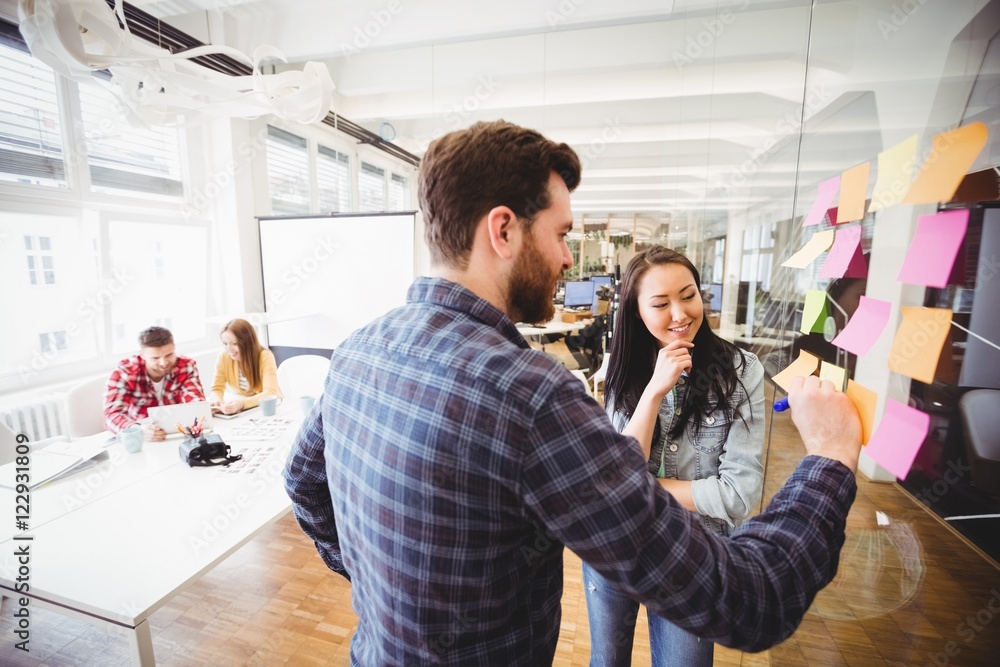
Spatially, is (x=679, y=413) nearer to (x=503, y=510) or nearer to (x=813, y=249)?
(x=813, y=249)

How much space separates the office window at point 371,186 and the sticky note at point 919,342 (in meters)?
7.15

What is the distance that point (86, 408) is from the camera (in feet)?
8.39

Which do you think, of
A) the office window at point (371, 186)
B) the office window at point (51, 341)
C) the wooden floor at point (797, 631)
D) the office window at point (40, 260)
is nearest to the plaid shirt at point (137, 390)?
the wooden floor at point (797, 631)

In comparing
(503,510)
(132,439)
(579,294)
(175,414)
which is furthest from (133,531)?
(579,294)

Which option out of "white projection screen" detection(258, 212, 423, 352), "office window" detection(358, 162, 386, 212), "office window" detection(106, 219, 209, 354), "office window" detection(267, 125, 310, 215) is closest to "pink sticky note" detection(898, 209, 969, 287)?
"white projection screen" detection(258, 212, 423, 352)

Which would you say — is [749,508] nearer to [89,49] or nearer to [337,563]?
[337,563]

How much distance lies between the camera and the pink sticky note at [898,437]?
664mm

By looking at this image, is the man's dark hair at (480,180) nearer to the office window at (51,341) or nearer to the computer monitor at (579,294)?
the office window at (51,341)

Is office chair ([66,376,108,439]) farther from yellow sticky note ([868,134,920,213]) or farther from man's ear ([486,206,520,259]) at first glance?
yellow sticky note ([868,134,920,213])

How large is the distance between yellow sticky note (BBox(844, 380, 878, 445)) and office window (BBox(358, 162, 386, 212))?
7127 mm

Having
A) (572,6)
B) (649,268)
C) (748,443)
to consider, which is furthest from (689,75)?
(748,443)

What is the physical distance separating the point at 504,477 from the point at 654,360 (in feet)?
2.95

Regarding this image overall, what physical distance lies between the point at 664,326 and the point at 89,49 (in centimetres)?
213

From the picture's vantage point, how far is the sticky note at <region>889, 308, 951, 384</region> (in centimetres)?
62
